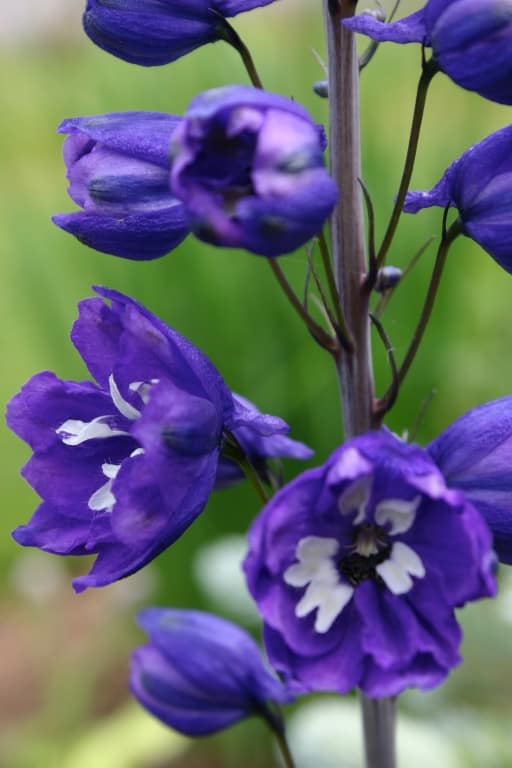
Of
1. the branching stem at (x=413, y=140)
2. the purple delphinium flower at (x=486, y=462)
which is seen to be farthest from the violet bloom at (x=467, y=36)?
the purple delphinium flower at (x=486, y=462)

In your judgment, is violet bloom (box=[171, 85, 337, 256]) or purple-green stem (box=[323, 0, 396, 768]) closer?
violet bloom (box=[171, 85, 337, 256])

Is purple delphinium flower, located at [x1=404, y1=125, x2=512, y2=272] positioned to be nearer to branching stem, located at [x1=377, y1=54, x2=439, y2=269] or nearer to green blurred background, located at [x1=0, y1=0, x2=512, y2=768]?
branching stem, located at [x1=377, y1=54, x2=439, y2=269]

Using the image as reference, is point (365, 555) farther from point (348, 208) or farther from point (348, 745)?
point (348, 745)

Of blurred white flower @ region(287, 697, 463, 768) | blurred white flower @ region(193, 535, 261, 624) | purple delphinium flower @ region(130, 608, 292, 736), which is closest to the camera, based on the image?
purple delphinium flower @ region(130, 608, 292, 736)

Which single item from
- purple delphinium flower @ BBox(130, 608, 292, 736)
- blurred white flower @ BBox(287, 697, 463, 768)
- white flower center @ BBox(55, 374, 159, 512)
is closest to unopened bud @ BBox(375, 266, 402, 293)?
white flower center @ BBox(55, 374, 159, 512)

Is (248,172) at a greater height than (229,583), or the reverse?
(248,172)

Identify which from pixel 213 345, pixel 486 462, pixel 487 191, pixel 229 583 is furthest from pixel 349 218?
pixel 213 345
